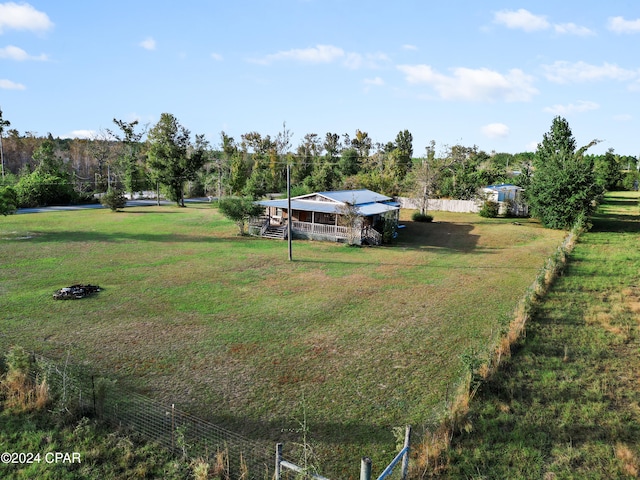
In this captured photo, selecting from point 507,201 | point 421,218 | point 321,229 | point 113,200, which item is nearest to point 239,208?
point 321,229

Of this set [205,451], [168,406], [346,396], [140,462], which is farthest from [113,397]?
[346,396]

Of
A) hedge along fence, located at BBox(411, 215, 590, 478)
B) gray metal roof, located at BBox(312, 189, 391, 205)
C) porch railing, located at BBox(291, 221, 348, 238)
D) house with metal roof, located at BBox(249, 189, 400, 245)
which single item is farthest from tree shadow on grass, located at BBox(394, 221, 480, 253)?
hedge along fence, located at BBox(411, 215, 590, 478)

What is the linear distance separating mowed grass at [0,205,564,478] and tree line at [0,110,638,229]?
43.4 feet

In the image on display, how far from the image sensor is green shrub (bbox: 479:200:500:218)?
137 feet

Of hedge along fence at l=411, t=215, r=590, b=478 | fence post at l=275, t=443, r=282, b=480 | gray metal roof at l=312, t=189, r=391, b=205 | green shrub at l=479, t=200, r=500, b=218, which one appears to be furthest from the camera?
green shrub at l=479, t=200, r=500, b=218

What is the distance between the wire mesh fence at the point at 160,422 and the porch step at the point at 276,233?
2087 cm

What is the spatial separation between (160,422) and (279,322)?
5.94 m

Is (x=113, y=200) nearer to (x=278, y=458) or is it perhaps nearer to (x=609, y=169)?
(x=278, y=458)

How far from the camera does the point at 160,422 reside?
8156 millimetres

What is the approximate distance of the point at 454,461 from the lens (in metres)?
7.13

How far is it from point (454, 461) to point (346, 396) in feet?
9.19

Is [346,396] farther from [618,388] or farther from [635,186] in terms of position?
[635,186]

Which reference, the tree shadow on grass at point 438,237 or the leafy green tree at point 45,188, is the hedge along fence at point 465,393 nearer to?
the tree shadow on grass at point 438,237

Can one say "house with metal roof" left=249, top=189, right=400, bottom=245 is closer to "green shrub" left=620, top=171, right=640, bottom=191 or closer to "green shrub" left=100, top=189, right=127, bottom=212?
"green shrub" left=100, top=189, right=127, bottom=212
